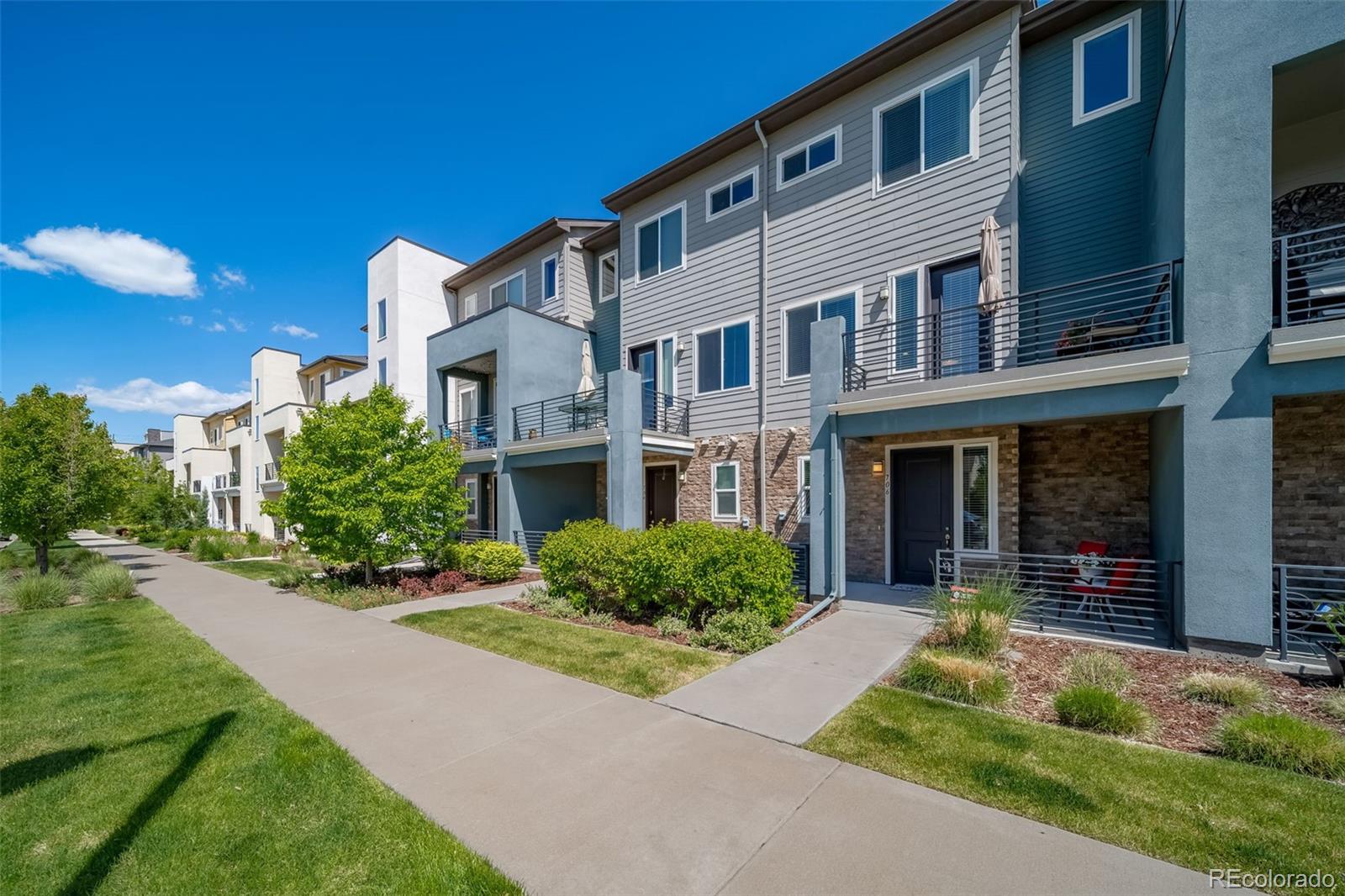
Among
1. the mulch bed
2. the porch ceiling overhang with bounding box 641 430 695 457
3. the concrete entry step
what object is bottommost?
the concrete entry step

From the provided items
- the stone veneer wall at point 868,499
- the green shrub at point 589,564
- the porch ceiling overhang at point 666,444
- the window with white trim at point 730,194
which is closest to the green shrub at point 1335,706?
the stone veneer wall at point 868,499

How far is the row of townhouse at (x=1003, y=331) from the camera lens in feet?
20.1

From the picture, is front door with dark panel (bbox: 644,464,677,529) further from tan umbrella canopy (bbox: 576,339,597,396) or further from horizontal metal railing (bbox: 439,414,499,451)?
horizontal metal railing (bbox: 439,414,499,451)

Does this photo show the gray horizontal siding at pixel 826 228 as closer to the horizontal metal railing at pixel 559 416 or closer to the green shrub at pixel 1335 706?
the horizontal metal railing at pixel 559 416

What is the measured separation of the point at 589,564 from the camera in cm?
950

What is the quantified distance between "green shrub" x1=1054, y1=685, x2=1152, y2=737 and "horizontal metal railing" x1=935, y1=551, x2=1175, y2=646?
2.70 m

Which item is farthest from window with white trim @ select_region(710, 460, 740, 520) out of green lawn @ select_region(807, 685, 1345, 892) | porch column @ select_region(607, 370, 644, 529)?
green lawn @ select_region(807, 685, 1345, 892)

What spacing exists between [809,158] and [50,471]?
66.8 feet

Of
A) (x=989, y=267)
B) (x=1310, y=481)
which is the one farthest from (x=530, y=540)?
(x=1310, y=481)

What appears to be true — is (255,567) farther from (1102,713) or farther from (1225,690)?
(1225,690)

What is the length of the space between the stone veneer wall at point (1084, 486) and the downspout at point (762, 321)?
16.2 feet

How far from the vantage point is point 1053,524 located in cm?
938

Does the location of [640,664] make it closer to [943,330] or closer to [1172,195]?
[943,330]

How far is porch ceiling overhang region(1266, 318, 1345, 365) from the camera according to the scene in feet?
18.0
